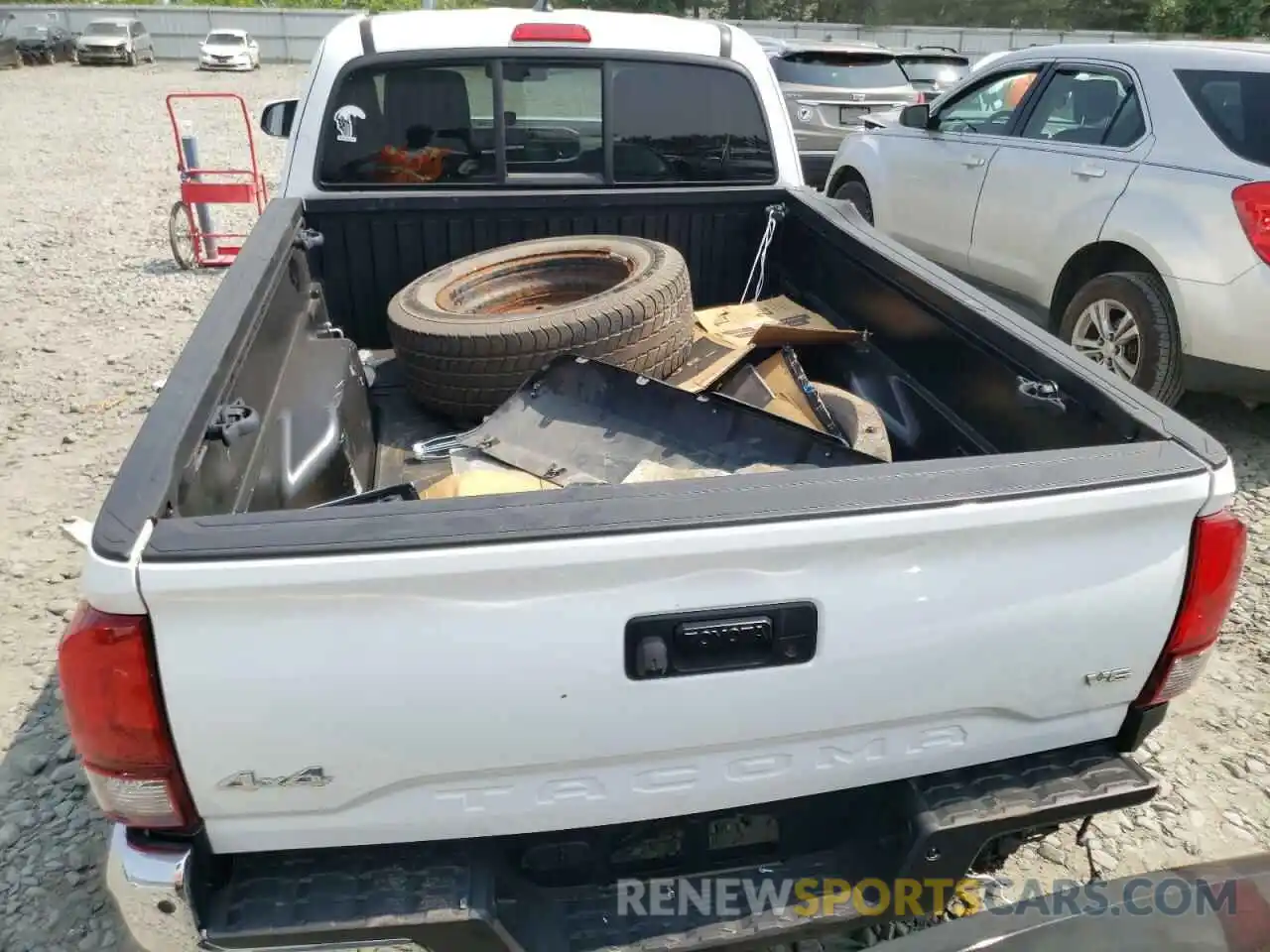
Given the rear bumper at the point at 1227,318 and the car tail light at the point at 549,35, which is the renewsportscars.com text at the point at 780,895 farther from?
the rear bumper at the point at 1227,318

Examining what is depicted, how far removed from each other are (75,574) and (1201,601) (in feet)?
12.9

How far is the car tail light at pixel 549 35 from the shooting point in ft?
11.5

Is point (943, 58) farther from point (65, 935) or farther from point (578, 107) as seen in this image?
point (65, 935)

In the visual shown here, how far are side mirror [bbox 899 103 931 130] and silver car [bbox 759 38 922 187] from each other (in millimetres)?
3572

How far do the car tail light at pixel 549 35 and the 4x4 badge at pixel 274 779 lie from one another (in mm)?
2882

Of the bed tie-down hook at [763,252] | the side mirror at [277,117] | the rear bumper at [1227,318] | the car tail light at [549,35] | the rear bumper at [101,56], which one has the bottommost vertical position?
the rear bumper at [1227,318]

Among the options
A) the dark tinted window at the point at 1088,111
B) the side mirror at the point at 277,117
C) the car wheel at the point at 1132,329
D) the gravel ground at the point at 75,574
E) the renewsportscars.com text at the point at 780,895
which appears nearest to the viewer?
the renewsportscars.com text at the point at 780,895

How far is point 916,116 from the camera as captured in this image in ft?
20.8

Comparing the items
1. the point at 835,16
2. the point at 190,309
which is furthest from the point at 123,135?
the point at 835,16

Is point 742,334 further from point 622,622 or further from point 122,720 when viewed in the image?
point 122,720

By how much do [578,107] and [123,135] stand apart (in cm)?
1547

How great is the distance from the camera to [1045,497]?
157 cm

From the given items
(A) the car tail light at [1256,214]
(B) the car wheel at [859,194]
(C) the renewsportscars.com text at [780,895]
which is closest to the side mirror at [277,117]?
(C) the renewsportscars.com text at [780,895]

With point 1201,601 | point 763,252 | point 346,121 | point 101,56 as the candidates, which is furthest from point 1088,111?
point 101,56
